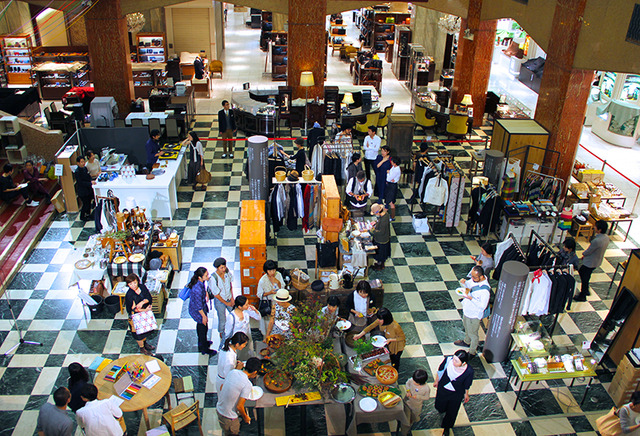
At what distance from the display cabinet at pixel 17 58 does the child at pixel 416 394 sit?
1723 cm

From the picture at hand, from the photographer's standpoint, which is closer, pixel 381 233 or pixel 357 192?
pixel 381 233

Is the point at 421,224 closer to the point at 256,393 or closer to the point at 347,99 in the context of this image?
the point at 256,393

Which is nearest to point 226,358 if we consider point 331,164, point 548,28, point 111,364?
point 111,364

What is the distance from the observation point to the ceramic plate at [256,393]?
600cm

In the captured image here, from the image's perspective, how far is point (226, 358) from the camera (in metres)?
6.06

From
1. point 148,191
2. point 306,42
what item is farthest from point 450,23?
point 148,191

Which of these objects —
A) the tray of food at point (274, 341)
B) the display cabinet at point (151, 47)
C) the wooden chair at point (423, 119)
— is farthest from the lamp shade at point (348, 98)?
the tray of food at point (274, 341)

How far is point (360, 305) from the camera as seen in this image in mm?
7406

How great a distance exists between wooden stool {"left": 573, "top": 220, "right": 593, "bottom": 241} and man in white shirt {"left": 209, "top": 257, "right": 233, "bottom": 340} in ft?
23.1

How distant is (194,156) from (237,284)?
393 centimetres

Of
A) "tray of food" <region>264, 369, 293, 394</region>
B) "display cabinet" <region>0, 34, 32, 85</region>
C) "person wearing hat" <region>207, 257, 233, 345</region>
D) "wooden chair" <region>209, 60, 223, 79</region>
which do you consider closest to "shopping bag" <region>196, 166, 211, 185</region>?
"person wearing hat" <region>207, 257, 233, 345</region>

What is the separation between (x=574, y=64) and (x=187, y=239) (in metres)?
8.34

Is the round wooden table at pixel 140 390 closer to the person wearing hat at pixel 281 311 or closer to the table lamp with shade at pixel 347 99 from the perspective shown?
the person wearing hat at pixel 281 311

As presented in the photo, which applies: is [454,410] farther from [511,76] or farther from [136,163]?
[511,76]
